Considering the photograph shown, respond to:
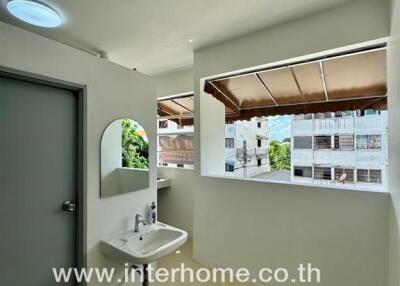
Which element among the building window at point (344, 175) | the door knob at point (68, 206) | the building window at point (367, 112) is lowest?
the door knob at point (68, 206)

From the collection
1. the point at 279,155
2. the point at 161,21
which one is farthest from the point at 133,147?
the point at 279,155

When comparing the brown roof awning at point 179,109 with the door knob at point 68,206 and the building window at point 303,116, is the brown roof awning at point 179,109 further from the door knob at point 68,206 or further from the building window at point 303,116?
the door knob at point 68,206

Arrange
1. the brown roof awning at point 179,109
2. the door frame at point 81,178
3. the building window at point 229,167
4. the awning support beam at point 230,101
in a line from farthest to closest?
the brown roof awning at point 179,109 < the building window at point 229,167 < the awning support beam at point 230,101 < the door frame at point 81,178

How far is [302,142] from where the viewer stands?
251cm

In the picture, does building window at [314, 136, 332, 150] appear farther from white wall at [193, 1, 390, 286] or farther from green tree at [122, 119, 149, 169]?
green tree at [122, 119, 149, 169]

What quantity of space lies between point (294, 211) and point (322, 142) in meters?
0.84

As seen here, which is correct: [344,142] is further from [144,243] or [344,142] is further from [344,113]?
[144,243]

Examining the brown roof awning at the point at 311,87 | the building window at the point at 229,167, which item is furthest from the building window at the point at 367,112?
the building window at the point at 229,167

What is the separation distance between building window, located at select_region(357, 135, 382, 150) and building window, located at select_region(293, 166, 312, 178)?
1.72 ft

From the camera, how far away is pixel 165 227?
87.4 inches

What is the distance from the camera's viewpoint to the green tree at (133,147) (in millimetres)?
2182

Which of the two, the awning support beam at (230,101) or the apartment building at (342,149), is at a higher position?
the awning support beam at (230,101)

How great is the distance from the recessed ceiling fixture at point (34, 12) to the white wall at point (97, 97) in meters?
0.43

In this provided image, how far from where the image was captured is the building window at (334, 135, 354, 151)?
227cm
